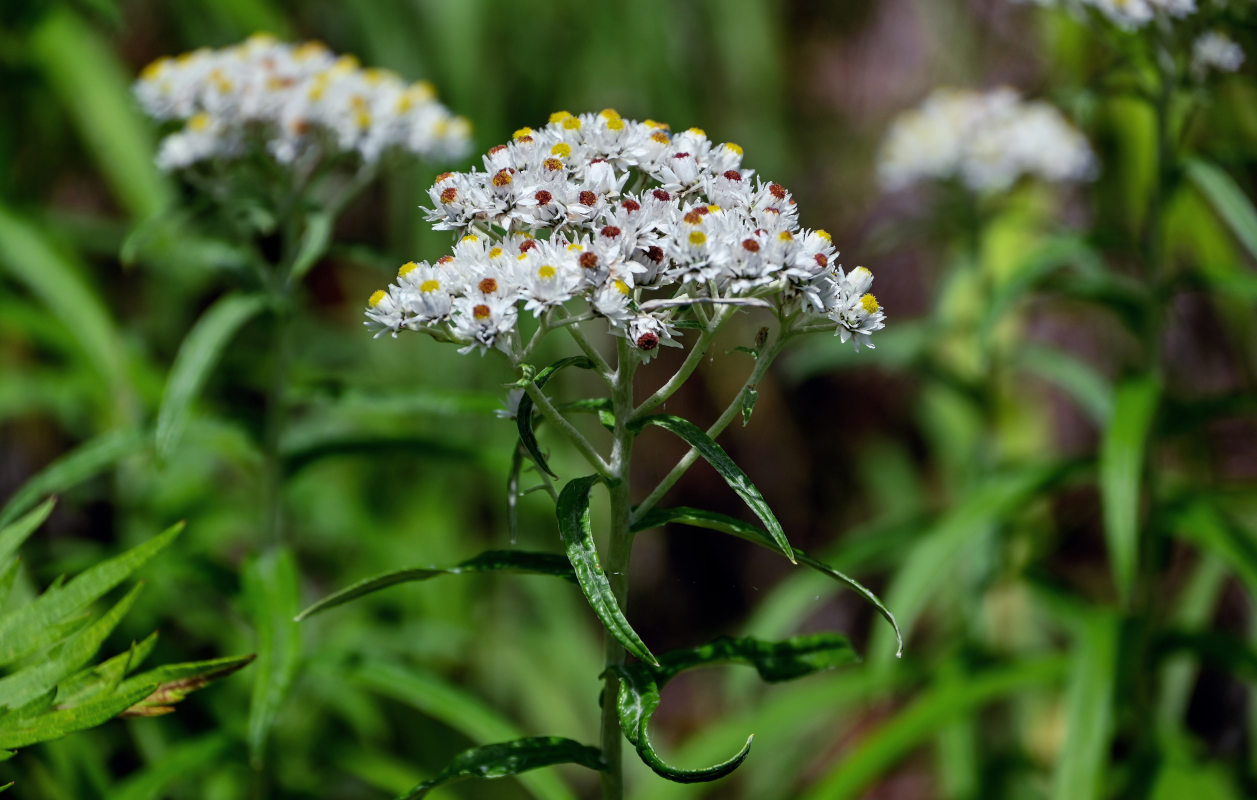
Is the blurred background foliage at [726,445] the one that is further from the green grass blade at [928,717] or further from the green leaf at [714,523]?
the green leaf at [714,523]

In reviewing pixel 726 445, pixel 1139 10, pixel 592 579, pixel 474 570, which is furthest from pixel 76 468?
pixel 726 445

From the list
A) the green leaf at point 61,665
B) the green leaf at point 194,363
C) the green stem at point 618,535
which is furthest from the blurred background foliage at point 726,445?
the green stem at point 618,535

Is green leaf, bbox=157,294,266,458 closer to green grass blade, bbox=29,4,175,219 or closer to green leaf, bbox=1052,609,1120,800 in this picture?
green grass blade, bbox=29,4,175,219

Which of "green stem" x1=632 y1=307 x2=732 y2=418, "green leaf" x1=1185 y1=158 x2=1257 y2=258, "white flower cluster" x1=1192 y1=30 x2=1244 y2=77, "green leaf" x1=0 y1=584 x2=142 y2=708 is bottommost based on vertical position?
"green leaf" x1=0 y1=584 x2=142 y2=708

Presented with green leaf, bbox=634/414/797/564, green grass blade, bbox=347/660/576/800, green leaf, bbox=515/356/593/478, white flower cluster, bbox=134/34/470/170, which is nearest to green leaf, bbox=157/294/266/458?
white flower cluster, bbox=134/34/470/170

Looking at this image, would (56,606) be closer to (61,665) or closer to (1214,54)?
(61,665)

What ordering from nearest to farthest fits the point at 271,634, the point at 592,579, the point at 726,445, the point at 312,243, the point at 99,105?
the point at 592,579
the point at 271,634
the point at 312,243
the point at 99,105
the point at 726,445
